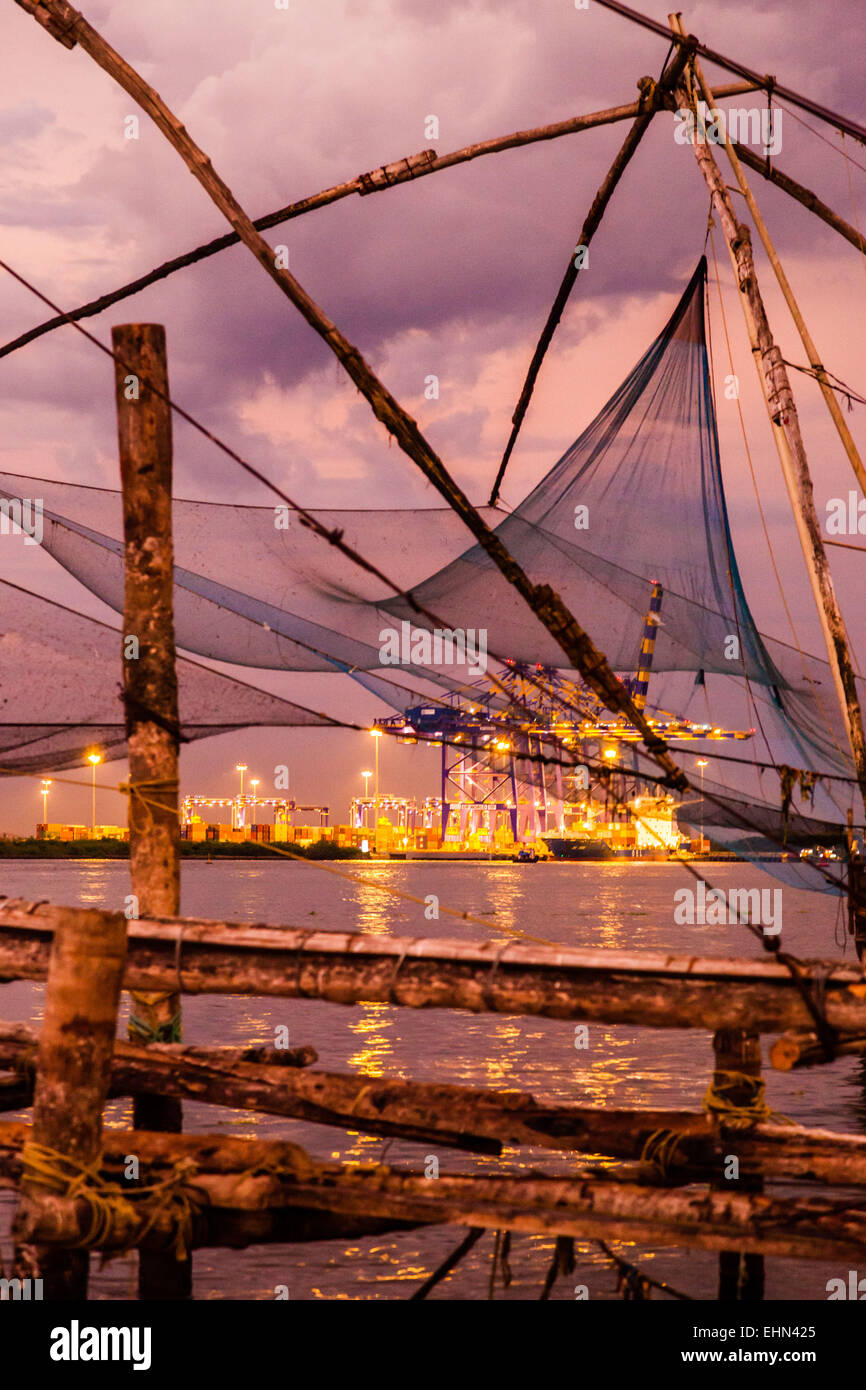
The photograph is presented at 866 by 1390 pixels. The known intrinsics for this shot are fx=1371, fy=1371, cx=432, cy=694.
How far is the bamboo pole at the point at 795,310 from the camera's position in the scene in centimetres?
1146

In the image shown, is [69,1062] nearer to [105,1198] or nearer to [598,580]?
[105,1198]

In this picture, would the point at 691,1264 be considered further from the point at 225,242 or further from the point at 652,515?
the point at 225,242

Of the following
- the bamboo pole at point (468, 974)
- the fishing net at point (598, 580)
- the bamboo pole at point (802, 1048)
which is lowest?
the bamboo pole at point (802, 1048)

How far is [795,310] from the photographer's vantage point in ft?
39.9

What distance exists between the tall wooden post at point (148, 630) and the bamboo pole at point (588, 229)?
16.0 feet

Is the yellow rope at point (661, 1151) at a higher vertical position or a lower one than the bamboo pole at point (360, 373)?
lower

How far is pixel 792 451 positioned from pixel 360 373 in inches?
191

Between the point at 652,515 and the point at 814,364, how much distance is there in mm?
2608

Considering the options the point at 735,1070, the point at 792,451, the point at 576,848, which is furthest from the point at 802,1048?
the point at 576,848

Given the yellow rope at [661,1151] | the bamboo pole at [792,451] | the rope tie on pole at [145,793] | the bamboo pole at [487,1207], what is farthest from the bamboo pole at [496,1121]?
the bamboo pole at [792,451]

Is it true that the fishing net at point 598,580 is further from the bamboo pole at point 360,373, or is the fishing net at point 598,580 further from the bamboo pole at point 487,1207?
the bamboo pole at point 487,1207

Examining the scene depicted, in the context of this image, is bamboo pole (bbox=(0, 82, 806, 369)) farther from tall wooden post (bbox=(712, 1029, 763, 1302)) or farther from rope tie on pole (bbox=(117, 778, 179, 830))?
tall wooden post (bbox=(712, 1029, 763, 1302))

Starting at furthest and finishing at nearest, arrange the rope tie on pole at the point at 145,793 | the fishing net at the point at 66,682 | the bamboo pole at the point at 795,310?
the bamboo pole at the point at 795,310 < the fishing net at the point at 66,682 < the rope tie on pole at the point at 145,793
